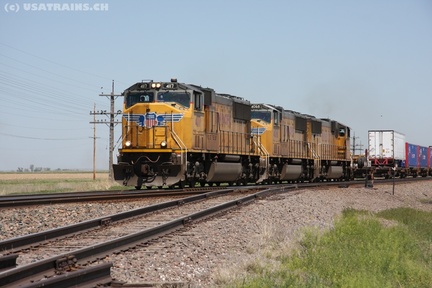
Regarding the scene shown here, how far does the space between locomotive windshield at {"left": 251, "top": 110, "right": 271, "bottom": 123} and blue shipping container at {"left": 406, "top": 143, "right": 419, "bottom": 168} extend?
2441 centimetres

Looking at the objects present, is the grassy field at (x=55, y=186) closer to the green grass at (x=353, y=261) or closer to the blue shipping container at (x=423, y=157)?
the green grass at (x=353, y=261)

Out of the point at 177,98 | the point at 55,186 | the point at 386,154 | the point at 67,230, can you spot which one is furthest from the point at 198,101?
the point at 386,154

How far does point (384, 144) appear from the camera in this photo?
46.0m

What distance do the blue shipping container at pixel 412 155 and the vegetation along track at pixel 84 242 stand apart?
127 ft

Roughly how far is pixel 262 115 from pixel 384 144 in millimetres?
19739

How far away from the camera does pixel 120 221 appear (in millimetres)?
11227

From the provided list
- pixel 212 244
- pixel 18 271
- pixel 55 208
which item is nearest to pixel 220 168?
pixel 55 208

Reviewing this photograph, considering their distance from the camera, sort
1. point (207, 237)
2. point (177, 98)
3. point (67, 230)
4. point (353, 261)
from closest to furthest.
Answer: point (353, 261), point (207, 237), point (67, 230), point (177, 98)

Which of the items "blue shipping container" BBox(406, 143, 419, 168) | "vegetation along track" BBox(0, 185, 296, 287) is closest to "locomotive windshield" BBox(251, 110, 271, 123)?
"vegetation along track" BBox(0, 185, 296, 287)

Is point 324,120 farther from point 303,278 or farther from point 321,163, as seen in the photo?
point 303,278

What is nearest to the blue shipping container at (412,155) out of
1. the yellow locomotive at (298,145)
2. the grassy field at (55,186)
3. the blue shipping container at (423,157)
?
the blue shipping container at (423,157)

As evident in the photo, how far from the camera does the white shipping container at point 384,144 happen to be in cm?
4547

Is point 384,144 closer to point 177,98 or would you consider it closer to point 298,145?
point 298,145

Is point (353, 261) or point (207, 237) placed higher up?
point (207, 237)
